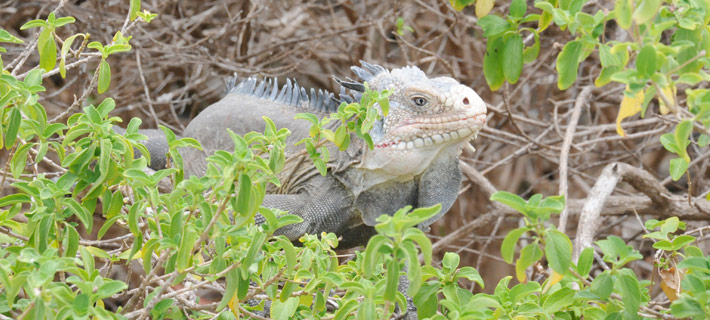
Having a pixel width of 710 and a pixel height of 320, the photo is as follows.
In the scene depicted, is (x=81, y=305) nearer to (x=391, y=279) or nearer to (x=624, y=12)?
(x=391, y=279)

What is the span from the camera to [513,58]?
210 centimetres

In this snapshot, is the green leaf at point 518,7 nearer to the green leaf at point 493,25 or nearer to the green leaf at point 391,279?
the green leaf at point 493,25

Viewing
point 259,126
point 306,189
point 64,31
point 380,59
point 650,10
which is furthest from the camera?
point 380,59

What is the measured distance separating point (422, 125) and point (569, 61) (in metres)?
1.07

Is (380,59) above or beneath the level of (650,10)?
beneath

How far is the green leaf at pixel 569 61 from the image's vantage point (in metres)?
1.84

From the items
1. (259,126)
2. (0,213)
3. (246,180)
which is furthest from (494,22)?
(259,126)

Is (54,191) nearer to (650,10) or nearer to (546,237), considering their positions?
(546,237)

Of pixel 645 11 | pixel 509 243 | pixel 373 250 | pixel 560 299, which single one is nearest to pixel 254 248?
pixel 373 250

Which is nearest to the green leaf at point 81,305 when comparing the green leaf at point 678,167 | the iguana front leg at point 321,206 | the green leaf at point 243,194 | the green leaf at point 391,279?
the green leaf at point 243,194

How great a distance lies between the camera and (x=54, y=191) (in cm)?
186

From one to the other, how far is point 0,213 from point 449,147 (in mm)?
1429

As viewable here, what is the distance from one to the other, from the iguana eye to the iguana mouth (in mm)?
46

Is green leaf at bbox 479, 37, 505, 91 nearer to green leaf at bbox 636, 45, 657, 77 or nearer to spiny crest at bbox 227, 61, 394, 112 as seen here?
green leaf at bbox 636, 45, 657, 77
